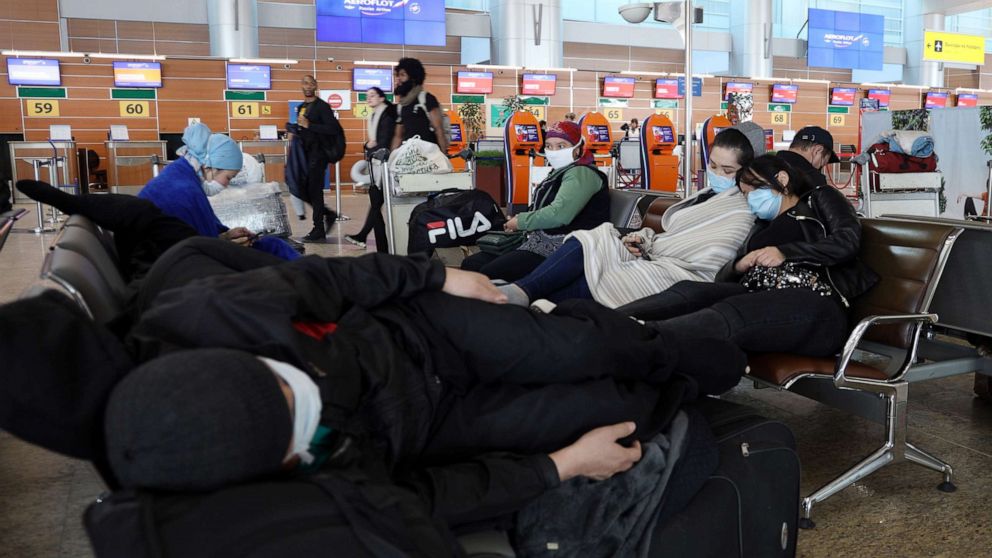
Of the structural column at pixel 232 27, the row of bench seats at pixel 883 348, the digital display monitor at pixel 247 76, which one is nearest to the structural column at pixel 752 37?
the digital display monitor at pixel 247 76

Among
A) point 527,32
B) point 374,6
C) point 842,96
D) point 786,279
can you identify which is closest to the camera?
point 786,279

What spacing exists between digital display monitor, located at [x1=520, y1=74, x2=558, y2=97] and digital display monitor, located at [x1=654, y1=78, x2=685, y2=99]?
2987 millimetres

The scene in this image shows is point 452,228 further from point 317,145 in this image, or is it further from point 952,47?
point 952,47

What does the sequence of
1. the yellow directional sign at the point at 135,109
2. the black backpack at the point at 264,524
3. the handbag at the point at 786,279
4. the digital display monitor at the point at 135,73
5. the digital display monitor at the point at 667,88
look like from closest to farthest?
the black backpack at the point at 264,524 → the handbag at the point at 786,279 → the digital display monitor at the point at 135,73 → the yellow directional sign at the point at 135,109 → the digital display monitor at the point at 667,88

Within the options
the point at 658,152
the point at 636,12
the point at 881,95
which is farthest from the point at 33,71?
the point at 881,95

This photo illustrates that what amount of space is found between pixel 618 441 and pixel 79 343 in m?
0.88

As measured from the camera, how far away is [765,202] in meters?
3.01

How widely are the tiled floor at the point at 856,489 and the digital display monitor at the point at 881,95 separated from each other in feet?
67.7

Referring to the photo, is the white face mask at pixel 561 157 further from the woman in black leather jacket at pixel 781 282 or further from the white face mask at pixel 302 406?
the white face mask at pixel 302 406

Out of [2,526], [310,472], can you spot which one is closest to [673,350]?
[310,472]

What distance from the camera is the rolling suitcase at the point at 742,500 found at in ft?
5.21

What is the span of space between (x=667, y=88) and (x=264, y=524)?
1937cm

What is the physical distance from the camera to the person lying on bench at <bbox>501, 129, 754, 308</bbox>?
3.15m

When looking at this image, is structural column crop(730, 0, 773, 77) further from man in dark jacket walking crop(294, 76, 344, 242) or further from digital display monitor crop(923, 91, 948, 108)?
man in dark jacket walking crop(294, 76, 344, 242)
